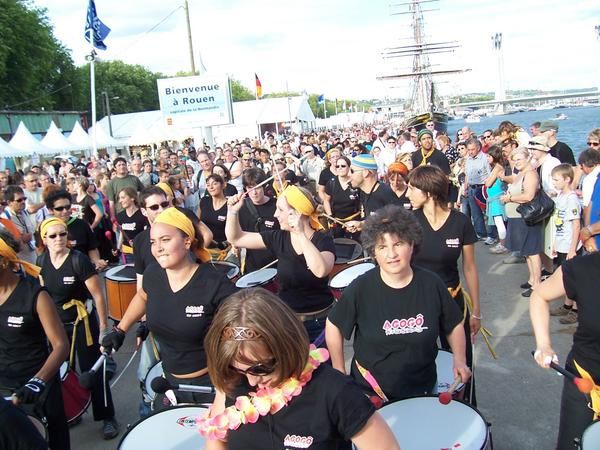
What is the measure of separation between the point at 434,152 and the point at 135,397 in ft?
23.7

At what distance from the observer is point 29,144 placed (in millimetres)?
24906

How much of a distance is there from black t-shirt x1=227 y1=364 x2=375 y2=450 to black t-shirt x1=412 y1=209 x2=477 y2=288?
2.09m

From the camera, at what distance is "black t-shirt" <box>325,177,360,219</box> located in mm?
7535

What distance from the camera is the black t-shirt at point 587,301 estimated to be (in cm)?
247

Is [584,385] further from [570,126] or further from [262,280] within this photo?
[570,126]

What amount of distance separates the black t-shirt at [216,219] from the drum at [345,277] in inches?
85.7

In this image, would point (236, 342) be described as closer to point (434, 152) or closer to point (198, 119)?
point (434, 152)

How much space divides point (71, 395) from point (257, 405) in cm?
229

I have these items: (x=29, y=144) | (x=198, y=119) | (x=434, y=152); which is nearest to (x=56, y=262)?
(x=434, y=152)

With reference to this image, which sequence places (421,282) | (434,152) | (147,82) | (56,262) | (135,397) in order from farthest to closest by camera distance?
(147,82) → (434,152) → (135,397) → (56,262) → (421,282)

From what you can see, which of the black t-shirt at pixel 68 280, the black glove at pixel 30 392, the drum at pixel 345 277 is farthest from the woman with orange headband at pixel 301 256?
the black glove at pixel 30 392

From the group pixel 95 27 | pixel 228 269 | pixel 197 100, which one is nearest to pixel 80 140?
pixel 197 100

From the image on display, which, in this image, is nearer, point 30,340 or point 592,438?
point 592,438

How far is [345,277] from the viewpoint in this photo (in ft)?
15.5
